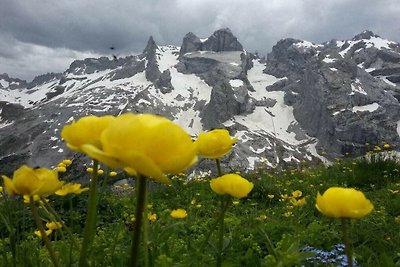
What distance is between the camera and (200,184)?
28.6 ft

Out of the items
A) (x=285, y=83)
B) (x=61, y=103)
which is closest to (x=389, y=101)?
(x=285, y=83)

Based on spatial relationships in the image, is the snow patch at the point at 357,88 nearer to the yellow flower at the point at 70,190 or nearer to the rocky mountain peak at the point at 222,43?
the rocky mountain peak at the point at 222,43

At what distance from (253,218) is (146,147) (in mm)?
3378

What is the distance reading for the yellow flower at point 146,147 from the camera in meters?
0.84

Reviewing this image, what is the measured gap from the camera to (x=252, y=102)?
479ft

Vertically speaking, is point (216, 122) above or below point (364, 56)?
below

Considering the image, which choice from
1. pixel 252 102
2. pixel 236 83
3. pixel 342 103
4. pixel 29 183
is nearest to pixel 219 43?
pixel 236 83

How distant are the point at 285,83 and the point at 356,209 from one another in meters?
172

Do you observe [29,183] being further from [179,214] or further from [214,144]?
[179,214]

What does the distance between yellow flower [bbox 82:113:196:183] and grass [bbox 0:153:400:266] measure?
2.39 ft

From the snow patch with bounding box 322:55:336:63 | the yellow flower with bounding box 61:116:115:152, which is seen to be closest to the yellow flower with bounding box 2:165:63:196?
the yellow flower with bounding box 61:116:115:152

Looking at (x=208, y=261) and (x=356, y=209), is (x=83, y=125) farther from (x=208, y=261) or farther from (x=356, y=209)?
(x=208, y=261)

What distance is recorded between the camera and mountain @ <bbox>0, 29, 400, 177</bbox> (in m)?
113

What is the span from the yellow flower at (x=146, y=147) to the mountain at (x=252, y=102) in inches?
3276
